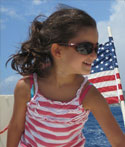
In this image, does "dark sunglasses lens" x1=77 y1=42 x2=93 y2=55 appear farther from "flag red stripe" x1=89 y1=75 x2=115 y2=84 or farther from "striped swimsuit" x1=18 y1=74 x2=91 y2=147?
"flag red stripe" x1=89 y1=75 x2=115 y2=84

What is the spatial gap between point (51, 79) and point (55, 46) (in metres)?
0.22

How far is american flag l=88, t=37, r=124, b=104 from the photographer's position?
5.62m

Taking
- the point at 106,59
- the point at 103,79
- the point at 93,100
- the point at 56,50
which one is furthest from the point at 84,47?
the point at 106,59

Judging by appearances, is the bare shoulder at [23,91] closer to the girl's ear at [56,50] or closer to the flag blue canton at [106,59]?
the girl's ear at [56,50]

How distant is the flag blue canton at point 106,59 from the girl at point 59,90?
4312 millimetres

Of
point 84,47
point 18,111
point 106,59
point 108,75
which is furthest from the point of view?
point 106,59

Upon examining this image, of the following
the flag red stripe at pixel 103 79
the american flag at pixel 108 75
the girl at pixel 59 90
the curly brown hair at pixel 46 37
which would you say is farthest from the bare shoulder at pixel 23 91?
the flag red stripe at pixel 103 79

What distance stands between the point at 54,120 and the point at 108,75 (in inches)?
176

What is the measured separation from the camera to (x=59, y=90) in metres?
1.63

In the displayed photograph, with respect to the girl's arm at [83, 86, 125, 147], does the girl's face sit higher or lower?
higher

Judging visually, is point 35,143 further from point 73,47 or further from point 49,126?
point 73,47

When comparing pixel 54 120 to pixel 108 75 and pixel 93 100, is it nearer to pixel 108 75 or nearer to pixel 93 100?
pixel 93 100

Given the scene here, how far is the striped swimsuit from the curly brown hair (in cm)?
20

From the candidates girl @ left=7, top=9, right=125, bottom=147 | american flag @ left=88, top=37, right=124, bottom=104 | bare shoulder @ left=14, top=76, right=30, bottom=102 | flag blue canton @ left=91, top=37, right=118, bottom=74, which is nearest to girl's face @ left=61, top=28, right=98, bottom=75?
girl @ left=7, top=9, right=125, bottom=147
